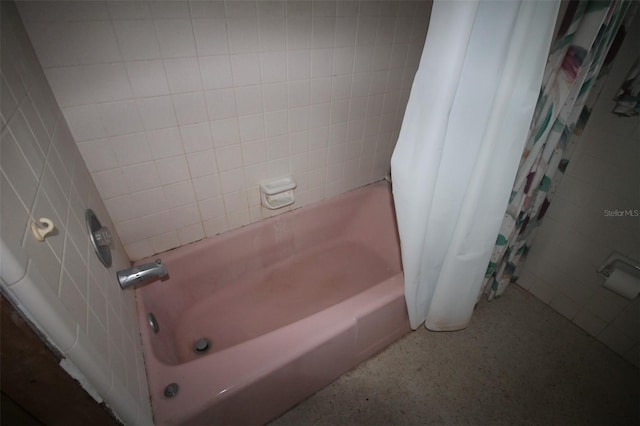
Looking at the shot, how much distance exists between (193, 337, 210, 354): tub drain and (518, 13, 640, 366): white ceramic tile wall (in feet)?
5.60

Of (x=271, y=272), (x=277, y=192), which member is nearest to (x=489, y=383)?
(x=271, y=272)

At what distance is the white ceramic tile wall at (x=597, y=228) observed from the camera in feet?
3.67

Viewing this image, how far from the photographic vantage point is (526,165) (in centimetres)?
104

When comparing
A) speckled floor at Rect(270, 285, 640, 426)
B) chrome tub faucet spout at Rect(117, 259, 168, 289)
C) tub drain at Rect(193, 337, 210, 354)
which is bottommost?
speckled floor at Rect(270, 285, 640, 426)

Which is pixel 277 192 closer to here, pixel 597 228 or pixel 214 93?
pixel 214 93

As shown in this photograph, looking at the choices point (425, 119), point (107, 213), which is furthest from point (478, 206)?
point (107, 213)

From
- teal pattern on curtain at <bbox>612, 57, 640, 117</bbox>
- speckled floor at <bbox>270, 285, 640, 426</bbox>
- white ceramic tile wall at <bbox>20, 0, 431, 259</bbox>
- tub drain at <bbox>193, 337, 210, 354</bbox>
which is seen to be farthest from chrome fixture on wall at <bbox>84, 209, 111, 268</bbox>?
teal pattern on curtain at <bbox>612, 57, 640, 117</bbox>

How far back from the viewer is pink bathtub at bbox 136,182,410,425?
0.87 meters

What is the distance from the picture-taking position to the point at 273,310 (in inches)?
57.1

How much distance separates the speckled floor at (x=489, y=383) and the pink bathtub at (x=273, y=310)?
0.10 meters

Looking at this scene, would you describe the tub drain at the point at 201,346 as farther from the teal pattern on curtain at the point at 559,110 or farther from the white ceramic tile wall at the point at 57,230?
the teal pattern on curtain at the point at 559,110

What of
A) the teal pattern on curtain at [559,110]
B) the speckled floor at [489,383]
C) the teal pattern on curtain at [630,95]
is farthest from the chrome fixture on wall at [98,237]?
the teal pattern on curtain at [630,95]

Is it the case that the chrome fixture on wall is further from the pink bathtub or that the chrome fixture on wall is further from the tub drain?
the tub drain

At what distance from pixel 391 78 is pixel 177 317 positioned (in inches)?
61.2
